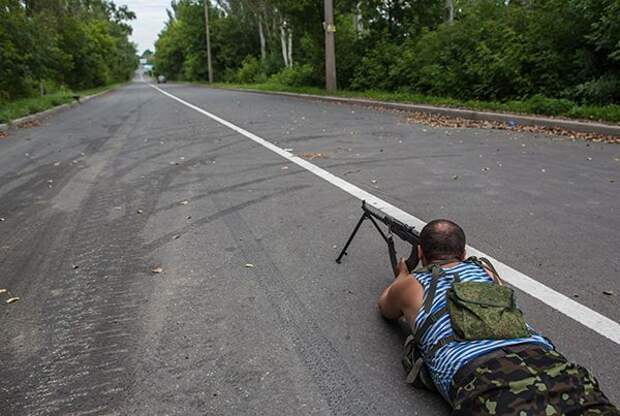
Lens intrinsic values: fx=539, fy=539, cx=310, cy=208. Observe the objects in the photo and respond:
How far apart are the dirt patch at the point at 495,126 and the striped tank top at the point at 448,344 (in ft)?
23.7

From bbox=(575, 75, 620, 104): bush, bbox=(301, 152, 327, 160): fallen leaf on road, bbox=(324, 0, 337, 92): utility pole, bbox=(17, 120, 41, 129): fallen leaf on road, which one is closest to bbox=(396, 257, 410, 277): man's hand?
bbox=(301, 152, 327, 160): fallen leaf on road

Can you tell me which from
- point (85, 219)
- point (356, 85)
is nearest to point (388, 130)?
point (85, 219)

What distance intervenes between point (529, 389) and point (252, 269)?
2307mm

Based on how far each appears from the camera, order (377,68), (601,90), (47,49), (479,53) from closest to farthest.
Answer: (601,90), (479,53), (377,68), (47,49)

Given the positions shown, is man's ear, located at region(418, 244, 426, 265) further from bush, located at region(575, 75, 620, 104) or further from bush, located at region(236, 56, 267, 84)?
bush, located at region(236, 56, 267, 84)

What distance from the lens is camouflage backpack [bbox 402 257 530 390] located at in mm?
2303

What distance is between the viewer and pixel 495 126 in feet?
35.9

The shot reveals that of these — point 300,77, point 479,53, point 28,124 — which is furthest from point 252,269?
point 300,77

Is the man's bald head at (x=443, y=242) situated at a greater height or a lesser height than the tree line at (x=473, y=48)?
lesser

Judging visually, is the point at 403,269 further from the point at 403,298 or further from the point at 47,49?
the point at 47,49

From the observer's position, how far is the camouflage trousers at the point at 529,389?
76.1 inches

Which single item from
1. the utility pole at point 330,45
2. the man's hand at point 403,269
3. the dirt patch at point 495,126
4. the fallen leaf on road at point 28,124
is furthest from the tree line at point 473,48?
the fallen leaf on road at point 28,124

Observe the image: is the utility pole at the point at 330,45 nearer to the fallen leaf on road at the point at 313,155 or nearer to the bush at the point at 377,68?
the bush at the point at 377,68

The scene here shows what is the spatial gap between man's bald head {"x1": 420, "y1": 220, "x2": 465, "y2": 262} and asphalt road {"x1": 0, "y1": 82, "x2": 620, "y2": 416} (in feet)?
1.77
